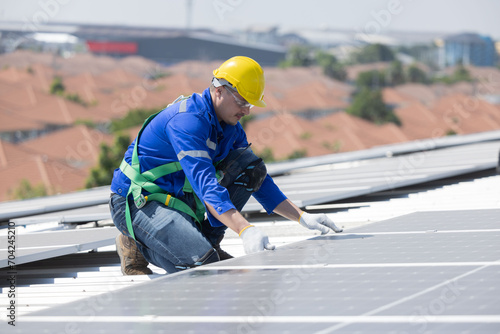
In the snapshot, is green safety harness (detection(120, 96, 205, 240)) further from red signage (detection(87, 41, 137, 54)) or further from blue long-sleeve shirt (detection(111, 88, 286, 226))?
red signage (detection(87, 41, 137, 54))

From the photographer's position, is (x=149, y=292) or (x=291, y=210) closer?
(x=149, y=292)

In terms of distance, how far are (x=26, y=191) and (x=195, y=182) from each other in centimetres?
5174

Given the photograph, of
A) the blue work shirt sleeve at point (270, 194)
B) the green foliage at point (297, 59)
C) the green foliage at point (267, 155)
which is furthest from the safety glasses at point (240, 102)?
the green foliage at point (297, 59)

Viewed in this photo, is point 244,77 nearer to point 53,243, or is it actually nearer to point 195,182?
point 195,182

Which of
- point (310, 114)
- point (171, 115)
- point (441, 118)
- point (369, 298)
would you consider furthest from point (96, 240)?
point (310, 114)

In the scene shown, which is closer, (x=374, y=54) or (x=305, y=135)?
(x=305, y=135)

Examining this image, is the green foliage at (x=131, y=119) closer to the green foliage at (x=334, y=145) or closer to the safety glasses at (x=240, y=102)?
the green foliage at (x=334, y=145)

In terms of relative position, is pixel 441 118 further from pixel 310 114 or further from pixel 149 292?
pixel 149 292

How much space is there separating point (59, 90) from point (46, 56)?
27463 millimetres

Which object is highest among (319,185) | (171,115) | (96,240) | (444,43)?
(171,115)

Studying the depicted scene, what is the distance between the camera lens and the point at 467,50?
180 metres

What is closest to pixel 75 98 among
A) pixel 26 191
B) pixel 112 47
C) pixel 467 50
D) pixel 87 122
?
pixel 87 122

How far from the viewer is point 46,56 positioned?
447 feet

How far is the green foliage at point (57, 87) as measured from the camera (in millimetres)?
110575
